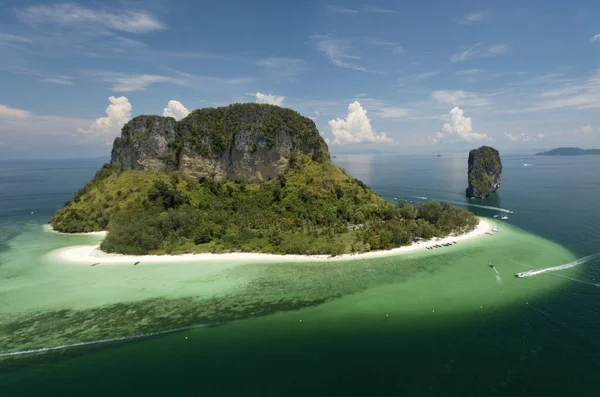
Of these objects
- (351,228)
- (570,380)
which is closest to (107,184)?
(351,228)

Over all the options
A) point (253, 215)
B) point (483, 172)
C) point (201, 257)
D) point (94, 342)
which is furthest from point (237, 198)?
point (483, 172)

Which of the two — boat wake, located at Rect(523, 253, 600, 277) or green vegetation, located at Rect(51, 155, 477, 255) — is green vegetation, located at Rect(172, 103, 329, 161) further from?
boat wake, located at Rect(523, 253, 600, 277)

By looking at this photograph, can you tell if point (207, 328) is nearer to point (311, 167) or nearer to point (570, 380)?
point (570, 380)

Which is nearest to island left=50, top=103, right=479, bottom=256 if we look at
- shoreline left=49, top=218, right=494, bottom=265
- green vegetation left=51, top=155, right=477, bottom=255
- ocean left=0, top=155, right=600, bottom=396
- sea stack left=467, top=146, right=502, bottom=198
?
green vegetation left=51, top=155, right=477, bottom=255

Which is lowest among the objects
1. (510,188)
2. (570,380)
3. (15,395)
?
(15,395)

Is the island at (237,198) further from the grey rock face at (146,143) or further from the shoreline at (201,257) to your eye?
the shoreline at (201,257)

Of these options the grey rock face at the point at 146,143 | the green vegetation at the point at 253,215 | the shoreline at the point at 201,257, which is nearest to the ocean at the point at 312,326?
the shoreline at the point at 201,257
